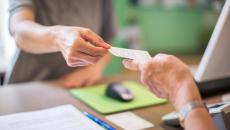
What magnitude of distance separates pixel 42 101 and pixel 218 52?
559 mm

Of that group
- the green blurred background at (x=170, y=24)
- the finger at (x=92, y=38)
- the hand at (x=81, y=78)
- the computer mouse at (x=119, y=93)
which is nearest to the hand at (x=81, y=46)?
the finger at (x=92, y=38)

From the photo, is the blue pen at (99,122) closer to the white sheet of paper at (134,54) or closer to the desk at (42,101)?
the desk at (42,101)

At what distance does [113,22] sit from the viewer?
1517 millimetres

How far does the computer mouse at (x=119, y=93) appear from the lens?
1071mm

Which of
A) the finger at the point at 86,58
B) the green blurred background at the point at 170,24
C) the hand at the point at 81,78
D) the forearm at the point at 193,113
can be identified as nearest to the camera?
the forearm at the point at 193,113

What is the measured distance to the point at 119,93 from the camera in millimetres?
1079

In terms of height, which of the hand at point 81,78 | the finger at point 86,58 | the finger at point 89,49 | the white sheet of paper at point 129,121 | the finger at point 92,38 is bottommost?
the white sheet of paper at point 129,121

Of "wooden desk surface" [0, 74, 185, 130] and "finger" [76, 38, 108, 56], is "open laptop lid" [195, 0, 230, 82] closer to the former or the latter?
"wooden desk surface" [0, 74, 185, 130]

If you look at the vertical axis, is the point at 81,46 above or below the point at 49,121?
above

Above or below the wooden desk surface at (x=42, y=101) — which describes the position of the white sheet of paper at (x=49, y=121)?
below

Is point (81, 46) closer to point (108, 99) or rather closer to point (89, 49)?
point (89, 49)

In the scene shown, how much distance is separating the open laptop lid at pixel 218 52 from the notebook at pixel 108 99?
223mm

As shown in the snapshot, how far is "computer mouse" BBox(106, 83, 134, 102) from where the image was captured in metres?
1.07

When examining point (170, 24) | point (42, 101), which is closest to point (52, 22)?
point (42, 101)
